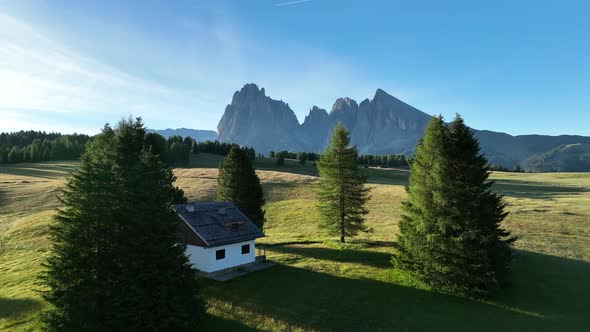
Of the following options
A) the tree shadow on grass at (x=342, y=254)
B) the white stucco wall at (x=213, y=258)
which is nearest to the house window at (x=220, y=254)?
the white stucco wall at (x=213, y=258)

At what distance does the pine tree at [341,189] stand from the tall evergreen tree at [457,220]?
44.9 ft

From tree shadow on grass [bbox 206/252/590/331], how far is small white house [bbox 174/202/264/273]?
2.73 meters

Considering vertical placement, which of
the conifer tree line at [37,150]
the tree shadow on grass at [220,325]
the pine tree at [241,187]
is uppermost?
the conifer tree line at [37,150]

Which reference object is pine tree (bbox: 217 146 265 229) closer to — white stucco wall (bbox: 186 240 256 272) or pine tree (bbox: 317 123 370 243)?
pine tree (bbox: 317 123 370 243)

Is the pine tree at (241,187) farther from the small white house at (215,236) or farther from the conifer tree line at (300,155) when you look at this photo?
the conifer tree line at (300,155)

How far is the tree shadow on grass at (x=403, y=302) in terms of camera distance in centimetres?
2144

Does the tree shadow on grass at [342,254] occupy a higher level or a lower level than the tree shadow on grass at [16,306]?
higher

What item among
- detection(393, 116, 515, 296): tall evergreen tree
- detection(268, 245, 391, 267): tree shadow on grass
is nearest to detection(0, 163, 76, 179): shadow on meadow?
detection(268, 245, 391, 267): tree shadow on grass

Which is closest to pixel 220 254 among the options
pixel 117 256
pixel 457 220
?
pixel 117 256

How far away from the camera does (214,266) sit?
1198 inches

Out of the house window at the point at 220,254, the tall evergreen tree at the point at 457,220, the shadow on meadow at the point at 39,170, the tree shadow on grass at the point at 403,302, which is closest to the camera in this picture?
the tree shadow on grass at the point at 403,302

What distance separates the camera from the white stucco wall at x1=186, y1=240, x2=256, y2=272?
30.3 m

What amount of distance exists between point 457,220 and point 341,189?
55.0ft

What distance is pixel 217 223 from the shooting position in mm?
32906
